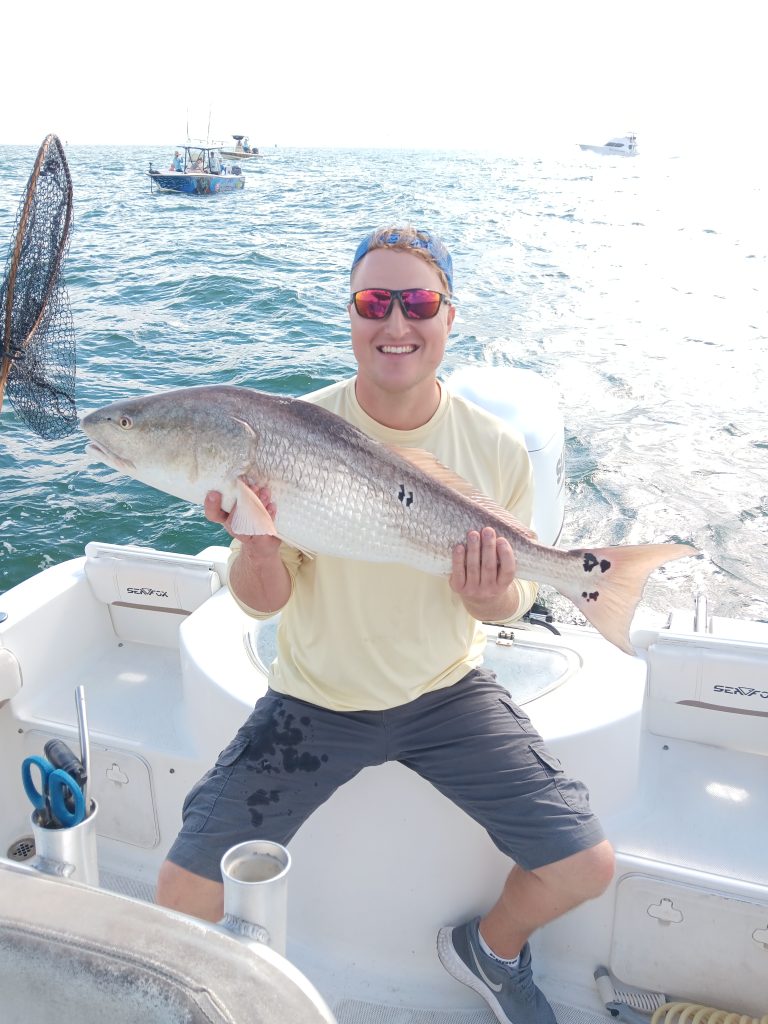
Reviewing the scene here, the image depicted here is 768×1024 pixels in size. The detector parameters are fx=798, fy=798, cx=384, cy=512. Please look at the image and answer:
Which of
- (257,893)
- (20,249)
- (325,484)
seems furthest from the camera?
(20,249)

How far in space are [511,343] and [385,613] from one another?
1245 centimetres

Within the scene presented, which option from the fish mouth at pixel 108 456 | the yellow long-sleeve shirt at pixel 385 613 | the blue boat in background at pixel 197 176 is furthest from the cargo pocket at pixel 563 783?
the blue boat in background at pixel 197 176

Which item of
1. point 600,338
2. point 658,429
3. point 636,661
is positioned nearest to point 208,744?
point 636,661

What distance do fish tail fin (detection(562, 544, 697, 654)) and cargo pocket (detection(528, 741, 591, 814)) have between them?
0.45m

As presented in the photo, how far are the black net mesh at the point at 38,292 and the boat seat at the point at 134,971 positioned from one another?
3.06m

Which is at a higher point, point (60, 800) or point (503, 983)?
point (60, 800)

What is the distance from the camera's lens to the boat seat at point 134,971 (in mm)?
939

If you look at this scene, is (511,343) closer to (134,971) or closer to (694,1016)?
(694,1016)

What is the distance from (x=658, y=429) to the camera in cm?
1080

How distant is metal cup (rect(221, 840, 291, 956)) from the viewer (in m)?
1.13

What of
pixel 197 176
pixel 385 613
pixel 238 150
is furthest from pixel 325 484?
pixel 238 150

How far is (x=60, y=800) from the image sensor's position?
4.49 feet

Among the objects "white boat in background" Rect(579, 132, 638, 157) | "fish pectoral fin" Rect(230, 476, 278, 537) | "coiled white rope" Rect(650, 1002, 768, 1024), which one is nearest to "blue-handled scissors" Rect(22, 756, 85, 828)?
"fish pectoral fin" Rect(230, 476, 278, 537)

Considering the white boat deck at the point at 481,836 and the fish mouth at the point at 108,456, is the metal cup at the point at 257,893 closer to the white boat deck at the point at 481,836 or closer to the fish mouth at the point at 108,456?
the fish mouth at the point at 108,456
